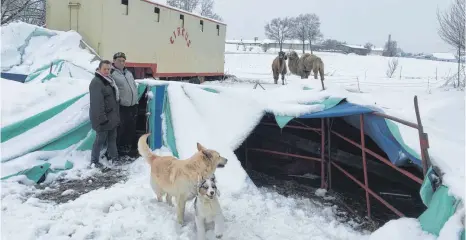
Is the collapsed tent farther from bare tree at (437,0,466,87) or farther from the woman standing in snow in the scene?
bare tree at (437,0,466,87)

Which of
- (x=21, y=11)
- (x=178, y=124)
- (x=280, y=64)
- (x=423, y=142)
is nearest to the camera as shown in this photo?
(x=423, y=142)

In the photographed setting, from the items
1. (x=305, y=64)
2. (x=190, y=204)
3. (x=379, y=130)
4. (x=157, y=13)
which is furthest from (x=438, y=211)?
(x=305, y=64)

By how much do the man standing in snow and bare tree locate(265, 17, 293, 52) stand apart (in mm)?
63328

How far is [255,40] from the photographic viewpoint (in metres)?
91.1

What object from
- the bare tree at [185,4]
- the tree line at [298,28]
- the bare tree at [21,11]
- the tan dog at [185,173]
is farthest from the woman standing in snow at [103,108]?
the tree line at [298,28]

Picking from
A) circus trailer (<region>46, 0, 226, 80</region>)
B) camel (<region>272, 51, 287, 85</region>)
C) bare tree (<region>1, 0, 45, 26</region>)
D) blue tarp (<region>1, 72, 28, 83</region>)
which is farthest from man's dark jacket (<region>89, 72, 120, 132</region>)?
bare tree (<region>1, 0, 45, 26</region>)

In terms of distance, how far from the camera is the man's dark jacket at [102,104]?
532 cm

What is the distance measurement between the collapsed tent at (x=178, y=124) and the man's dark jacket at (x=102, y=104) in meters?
0.55

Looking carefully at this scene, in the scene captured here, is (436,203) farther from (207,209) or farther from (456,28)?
(456,28)

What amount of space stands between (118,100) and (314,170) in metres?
3.31

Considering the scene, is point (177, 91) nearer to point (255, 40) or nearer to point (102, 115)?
point (102, 115)

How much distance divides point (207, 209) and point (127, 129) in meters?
3.39

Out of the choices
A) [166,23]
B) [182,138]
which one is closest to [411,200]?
[182,138]

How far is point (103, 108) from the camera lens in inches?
211
